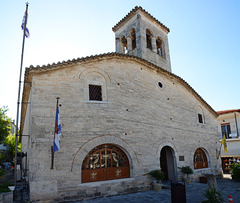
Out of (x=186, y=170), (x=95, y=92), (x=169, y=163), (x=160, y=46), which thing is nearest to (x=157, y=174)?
(x=186, y=170)

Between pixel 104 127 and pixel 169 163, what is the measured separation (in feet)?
19.0

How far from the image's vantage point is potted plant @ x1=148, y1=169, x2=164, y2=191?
9349 millimetres

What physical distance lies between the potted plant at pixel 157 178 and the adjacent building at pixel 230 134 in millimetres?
11819

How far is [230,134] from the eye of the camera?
20578 millimetres

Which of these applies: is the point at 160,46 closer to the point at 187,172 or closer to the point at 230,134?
the point at 187,172

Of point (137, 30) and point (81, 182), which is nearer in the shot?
point (81, 182)

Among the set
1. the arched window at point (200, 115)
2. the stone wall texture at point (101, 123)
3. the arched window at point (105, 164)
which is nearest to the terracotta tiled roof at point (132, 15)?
the stone wall texture at point (101, 123)

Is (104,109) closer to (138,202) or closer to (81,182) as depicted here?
(81,182)

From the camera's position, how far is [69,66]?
29.0 ft

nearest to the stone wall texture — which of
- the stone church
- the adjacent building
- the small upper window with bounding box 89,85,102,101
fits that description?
the stone church

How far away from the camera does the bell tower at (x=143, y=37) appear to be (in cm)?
1389

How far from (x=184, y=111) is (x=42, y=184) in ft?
32.6

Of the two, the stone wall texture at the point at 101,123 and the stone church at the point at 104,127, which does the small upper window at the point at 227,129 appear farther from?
the stone wall texture at the point at 101,123

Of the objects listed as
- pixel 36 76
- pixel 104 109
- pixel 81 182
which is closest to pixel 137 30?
pixel 104 109
